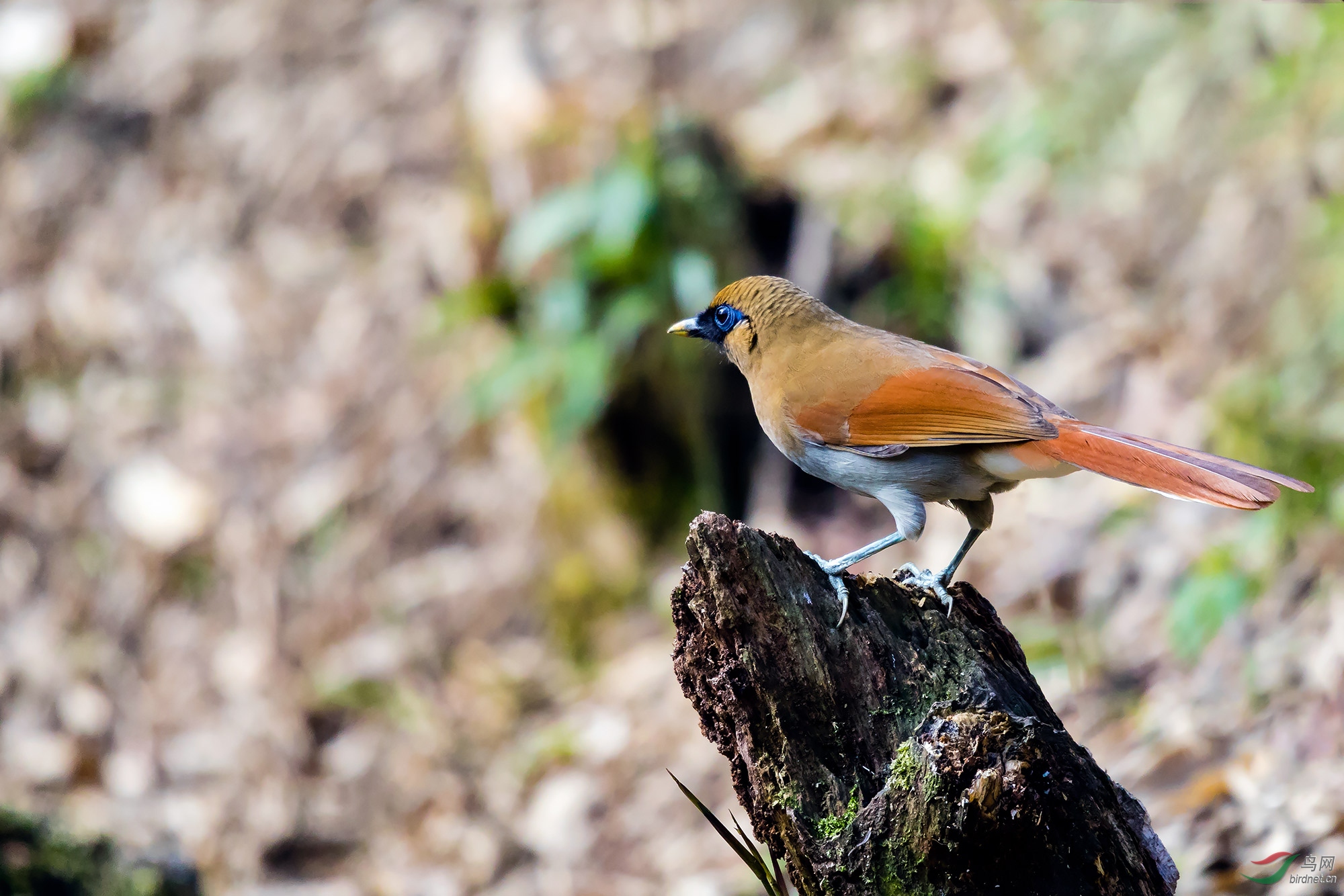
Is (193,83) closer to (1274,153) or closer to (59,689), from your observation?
(59,689)

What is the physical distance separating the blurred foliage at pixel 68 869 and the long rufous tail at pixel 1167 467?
11.0 feet

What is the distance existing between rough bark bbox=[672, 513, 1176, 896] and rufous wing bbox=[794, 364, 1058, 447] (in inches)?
23.1

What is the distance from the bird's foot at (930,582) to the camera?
2.70 metres

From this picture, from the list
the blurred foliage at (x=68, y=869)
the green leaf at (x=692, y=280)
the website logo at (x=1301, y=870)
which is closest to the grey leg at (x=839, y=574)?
the website logo at (x=1301, y=870)

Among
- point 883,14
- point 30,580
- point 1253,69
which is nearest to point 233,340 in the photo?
point 30,580

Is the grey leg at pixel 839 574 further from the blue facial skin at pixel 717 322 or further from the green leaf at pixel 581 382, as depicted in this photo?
the green leaf at pixel 581 382

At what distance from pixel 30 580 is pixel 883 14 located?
6910 mm

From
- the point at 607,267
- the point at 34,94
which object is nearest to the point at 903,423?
the point at 607,267

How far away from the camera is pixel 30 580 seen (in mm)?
8047

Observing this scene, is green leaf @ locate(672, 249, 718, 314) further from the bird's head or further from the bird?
the bird

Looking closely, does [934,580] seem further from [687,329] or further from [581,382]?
[581,382]

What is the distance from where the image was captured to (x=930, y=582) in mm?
2775

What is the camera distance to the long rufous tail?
8.11 feet

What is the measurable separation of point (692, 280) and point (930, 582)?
3706mm
